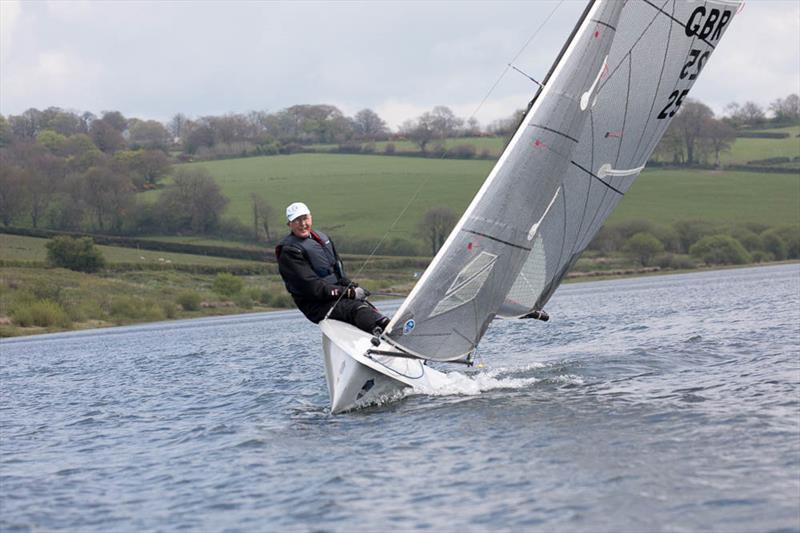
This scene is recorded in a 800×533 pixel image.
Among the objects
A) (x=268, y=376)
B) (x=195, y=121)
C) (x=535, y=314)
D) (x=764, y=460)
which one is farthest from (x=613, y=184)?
(x=195, y=121)

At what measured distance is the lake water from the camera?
8.98 m

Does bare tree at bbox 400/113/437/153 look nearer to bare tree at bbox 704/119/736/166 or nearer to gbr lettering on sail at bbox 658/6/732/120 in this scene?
bare tree at bbox 704/119/736/166

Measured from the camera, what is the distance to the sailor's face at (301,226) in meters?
14.3

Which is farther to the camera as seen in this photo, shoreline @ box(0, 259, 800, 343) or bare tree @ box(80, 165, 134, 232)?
bare tree @ box(80, 165, 134, 232)

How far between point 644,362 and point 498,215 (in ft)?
16.7

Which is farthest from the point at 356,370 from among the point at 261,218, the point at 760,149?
the point at 760,149

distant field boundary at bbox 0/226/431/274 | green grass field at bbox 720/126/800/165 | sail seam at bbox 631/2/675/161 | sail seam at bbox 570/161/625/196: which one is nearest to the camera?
sail seam at bbox 631/2/675/161

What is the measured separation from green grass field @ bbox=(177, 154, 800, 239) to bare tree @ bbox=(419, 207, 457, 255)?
8.80ft

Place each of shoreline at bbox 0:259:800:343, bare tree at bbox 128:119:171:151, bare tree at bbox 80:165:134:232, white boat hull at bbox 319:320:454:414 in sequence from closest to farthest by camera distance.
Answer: white boat hull at bbox 319:320:454:414 → shoreline at bbox 0:259:800:343 → bare tree at bbox 80:165:134:232 → bare tree at bbox 128:119:171:151

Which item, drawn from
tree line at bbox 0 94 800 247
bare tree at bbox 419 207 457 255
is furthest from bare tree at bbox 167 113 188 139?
bare tree at bbox 419 207 457 255

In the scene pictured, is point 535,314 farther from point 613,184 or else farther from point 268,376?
point 268,376

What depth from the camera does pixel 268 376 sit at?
2053cm

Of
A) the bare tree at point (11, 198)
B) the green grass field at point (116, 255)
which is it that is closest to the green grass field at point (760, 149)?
the green grass field at point (116, 255)

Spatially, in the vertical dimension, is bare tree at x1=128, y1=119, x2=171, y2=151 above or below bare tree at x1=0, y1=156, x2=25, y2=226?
above
